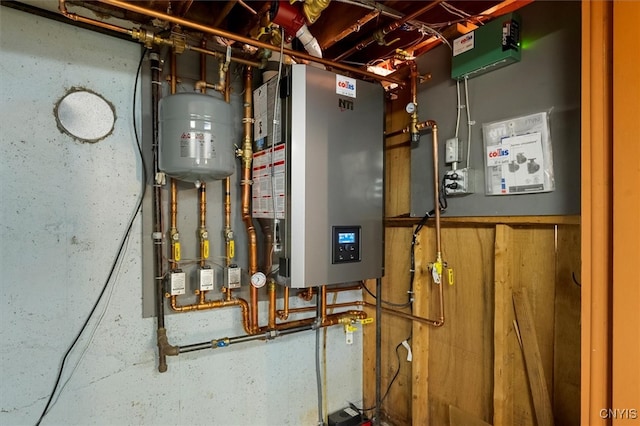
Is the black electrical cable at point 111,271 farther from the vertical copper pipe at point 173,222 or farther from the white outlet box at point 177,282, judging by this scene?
the white outlet box at point 177,282

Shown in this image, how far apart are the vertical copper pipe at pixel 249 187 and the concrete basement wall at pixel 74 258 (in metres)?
0.22

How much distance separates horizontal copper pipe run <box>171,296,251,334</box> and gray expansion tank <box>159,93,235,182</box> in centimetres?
62

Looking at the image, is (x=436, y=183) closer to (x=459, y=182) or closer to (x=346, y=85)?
(x=459, y=182)

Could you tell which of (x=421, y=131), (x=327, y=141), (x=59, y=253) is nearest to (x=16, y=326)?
(x=59, y=253)

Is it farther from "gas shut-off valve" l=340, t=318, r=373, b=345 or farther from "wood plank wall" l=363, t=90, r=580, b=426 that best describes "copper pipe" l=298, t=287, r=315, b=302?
"wood plank wall" l=363, t=90, r=580, b=426

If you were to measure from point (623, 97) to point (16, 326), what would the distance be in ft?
7.19

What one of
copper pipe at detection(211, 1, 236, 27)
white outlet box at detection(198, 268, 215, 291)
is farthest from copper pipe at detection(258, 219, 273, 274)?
copper pipe at detection(211, 1, 236, 27)

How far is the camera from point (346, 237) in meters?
1.56

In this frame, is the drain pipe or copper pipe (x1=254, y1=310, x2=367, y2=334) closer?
the drain pipe

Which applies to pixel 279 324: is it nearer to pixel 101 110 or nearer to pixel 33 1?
pixel 101 110

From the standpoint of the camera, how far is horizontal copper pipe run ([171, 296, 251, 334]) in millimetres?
1530

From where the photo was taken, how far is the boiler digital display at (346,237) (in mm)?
1543

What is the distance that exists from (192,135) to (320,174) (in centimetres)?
55

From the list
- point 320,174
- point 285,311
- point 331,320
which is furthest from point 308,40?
point 331,320
